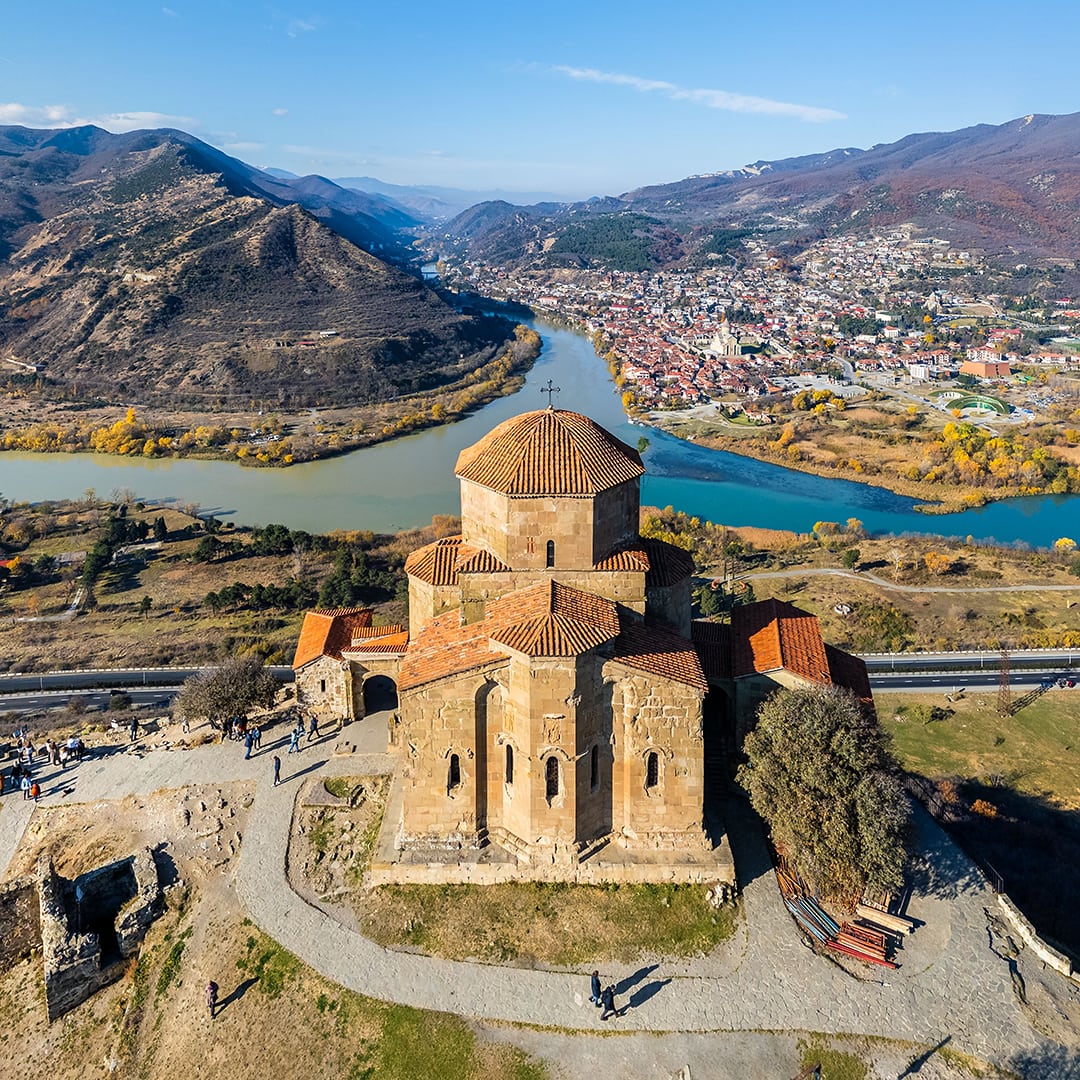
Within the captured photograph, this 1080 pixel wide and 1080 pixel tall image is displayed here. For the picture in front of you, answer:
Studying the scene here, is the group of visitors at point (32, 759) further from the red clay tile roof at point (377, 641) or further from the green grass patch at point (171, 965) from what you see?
the red clay tile roof at point (377, 641)

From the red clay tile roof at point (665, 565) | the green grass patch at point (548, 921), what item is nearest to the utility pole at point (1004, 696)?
the red clay tile roof at point (665, 565)

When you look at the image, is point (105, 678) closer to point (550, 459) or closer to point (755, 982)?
point (550, 459)

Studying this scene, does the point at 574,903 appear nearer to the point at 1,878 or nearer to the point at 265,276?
the point at 1,878

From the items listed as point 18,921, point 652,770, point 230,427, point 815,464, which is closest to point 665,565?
point 652,770

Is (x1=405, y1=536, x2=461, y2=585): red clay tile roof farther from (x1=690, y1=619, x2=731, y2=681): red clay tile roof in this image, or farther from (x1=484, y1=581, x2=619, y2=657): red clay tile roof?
(x1=690, y1=619, x2=731, y2=681): red clay tile roof

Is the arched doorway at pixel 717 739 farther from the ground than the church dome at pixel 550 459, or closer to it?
closer to it

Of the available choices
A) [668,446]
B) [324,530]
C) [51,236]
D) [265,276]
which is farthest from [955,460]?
[51,236]
